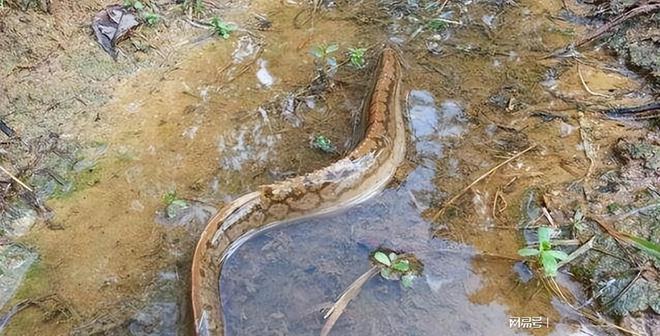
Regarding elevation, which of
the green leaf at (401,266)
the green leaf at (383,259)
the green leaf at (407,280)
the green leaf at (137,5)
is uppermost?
the green leaf at (137,5)

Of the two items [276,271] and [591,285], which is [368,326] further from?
[591,285]

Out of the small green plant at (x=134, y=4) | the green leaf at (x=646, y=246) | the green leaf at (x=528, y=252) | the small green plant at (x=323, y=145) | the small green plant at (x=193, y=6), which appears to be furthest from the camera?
the small green plant at (x=193, y=6)

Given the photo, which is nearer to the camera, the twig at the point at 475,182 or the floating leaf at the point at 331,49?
the twig at the point at 475,182

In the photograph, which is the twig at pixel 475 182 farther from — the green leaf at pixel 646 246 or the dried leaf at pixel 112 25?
the dried leaf at pixel 112 25

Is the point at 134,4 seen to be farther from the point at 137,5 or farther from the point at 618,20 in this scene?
the point at 618,20

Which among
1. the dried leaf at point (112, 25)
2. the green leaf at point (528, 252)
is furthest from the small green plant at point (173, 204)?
the green leaf at point (528, 252)

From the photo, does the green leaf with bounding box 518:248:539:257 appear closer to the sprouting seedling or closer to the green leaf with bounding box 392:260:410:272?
the green leaf with bounding box 392:260:410:272

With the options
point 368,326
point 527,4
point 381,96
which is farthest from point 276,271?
point 527,4
